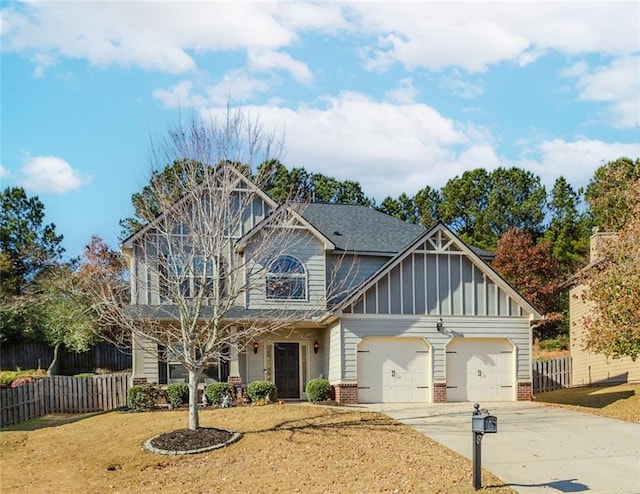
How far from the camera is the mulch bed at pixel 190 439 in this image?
13.4 m

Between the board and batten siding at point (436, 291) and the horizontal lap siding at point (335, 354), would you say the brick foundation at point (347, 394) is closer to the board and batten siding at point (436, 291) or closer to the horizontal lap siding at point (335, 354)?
the horizontal lap siding at point (335, 354)

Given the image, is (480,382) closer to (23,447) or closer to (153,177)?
(153,177)

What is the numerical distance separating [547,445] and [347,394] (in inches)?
290

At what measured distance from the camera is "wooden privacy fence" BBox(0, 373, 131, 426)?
20312mm

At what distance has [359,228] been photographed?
24469mm

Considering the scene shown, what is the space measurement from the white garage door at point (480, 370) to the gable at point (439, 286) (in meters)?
0.99

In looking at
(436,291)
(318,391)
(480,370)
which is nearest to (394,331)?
(436,291)

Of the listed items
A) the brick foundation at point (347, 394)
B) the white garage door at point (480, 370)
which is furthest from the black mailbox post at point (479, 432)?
the white garage door at point (480, 370)

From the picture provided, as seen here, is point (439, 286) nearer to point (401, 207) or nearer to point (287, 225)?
point (287, 225)

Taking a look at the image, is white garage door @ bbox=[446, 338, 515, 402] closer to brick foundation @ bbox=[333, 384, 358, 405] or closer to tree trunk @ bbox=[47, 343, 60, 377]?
brick foundation @ bbox=[333, 384, 358, 405]

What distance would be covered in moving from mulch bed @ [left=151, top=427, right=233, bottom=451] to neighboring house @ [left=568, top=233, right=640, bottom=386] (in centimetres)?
1409

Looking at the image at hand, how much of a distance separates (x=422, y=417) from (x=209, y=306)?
7.09m

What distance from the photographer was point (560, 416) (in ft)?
55.2

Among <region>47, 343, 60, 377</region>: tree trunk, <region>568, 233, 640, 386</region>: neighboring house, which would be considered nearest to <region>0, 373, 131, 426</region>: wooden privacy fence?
<region>47, 343, 60, 377</region>: tree trunk
